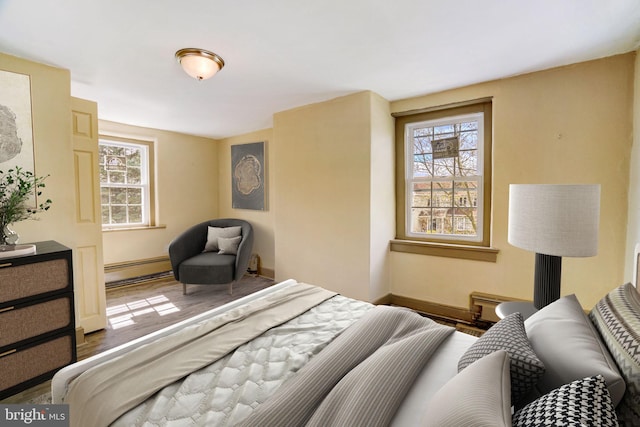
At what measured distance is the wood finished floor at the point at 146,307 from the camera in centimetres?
238

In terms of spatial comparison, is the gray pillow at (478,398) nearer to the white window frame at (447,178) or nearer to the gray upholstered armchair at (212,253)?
the white window frame at (447,178)

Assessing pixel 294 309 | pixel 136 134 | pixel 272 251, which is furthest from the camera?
pixel 272 251

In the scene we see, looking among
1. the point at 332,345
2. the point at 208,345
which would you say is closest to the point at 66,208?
the point at 208,345

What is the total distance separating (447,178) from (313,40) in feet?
6.17

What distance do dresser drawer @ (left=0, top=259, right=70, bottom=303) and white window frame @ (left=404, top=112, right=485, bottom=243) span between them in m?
3.08

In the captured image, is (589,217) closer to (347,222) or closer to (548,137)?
(548,137)

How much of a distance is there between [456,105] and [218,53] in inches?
87.9

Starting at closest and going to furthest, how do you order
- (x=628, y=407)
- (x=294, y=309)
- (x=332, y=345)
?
1. (x=628, y=407)
2. (x=332, y=345)
3. (x=294, y=309)

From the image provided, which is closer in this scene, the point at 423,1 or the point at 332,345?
the point at 332,345

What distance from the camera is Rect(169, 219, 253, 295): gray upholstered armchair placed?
3533mm

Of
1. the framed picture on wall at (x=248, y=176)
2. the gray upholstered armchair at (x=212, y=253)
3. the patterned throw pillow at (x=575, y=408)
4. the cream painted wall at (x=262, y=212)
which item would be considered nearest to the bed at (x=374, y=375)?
the patterned throw pillow at (x=575, y=408)

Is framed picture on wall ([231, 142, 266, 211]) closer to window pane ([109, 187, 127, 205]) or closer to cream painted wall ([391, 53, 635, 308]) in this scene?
window pane ([109, 187, 127, 205])

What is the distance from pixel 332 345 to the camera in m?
1.26
